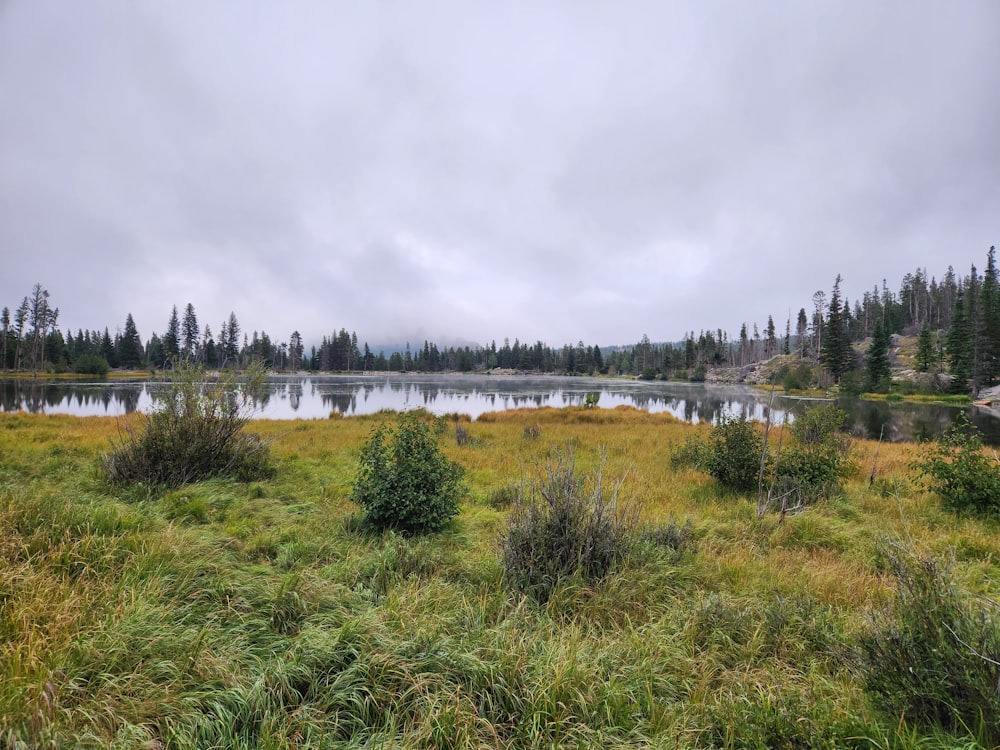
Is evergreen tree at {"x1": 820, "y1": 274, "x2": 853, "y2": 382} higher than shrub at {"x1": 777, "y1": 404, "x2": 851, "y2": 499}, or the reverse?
evergreen tree at {"x1": 820, "y1": 274, "x2": 853, "y2": 382}

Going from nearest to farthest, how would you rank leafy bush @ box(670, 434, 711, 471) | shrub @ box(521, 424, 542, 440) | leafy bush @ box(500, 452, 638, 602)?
leafy bush @ box(500, 452, 638, 602)
leafy bush @ box(670, 434, 711, 471)
shrub @ box(521, 424, 542, 440)

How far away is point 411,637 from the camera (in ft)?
9.86

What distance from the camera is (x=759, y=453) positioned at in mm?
8766

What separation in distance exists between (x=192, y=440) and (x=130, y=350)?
10278 cm

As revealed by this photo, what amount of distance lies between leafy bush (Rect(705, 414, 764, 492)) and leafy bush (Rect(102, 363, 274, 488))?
407 inches

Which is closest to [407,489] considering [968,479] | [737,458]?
[737,458]

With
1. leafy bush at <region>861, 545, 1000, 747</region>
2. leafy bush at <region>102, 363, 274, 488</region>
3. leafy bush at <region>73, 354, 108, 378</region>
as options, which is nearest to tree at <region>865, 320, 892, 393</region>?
leafy bush at <region>861, 545, 1000, 747</region>

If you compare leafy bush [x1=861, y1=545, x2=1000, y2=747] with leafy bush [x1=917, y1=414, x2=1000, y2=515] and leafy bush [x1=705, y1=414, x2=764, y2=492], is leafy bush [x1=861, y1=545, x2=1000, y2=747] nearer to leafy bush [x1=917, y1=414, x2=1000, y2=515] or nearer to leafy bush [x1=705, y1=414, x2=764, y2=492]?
leafy bush [x1=705, y1=414, x2=764, y2=492]

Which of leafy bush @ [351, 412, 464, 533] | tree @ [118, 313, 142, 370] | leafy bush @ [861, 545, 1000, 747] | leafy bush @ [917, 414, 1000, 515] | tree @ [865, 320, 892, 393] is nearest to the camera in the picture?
leafy bush @ [861, 545, 1000, 747]

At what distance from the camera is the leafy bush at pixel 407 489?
607cm

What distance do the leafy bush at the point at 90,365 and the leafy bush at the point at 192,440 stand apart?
85.2m

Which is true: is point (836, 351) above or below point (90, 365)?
above

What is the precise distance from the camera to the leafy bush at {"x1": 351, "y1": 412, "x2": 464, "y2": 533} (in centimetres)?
607

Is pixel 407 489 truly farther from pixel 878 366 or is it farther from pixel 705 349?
pixel 705 349
